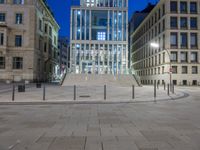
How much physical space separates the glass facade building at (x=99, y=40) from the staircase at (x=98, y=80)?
17.5 meters

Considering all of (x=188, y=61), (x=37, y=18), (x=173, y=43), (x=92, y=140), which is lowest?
(x=92, y=140)

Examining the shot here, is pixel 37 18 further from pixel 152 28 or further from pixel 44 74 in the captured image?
pixel 152 28

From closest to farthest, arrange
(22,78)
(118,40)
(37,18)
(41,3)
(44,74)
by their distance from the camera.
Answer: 1. (22,78)
2. (37,18)
3. (41,3)
4. (44,74)
5. (118,40)

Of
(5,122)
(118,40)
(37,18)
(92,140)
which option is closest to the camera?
(92,140)

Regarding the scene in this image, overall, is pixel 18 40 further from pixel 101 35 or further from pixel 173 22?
pixel 173 22

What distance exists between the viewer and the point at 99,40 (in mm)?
63062

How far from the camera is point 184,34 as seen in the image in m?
55.1

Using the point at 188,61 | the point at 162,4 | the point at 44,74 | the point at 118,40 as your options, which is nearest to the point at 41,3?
the point at 44,74

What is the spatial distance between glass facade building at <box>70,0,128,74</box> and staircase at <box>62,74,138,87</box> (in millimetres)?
17529

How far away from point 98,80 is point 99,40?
77.8ft

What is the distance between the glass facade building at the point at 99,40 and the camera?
204ft

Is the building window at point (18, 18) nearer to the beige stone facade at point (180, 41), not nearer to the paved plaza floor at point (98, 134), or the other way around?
the beige stone facade at point (180, 41)

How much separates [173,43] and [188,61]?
20.2 ft

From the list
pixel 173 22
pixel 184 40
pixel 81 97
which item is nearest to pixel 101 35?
pixel 173 22
